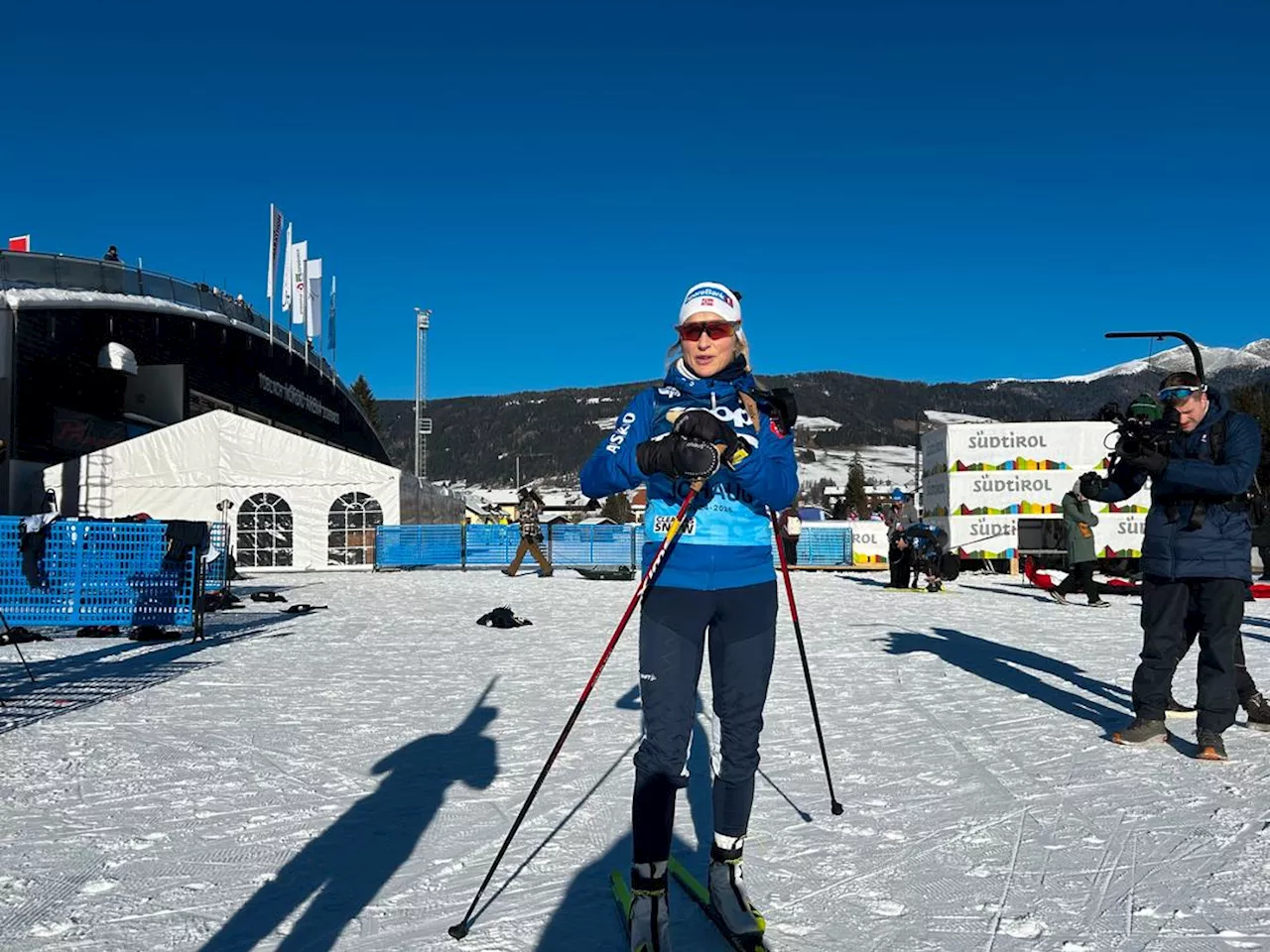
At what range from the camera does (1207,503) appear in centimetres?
505

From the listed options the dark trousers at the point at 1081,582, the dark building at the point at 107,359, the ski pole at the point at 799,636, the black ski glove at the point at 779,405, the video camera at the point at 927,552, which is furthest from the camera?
the dark building at the point at 107,359

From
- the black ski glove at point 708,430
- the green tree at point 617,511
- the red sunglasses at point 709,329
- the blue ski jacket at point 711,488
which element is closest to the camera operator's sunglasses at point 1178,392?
the blue ski jacket at point 711,488

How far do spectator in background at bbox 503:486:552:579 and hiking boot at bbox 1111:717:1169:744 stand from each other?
1703 centimetres

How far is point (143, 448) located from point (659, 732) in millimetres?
26910

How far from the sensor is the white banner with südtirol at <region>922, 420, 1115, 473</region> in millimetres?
23953

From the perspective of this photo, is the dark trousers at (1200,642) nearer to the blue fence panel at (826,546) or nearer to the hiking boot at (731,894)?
the hiking boot at (731,894)

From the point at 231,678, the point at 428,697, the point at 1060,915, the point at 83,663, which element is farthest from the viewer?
the point at 83,663

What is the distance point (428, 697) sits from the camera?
718cm

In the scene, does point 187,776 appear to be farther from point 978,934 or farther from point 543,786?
point 978,934

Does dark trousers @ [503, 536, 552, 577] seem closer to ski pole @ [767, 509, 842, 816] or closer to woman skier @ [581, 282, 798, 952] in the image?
ski pole @ [767, 509, 842, 816]

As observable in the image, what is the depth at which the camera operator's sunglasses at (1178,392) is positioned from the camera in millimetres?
5152

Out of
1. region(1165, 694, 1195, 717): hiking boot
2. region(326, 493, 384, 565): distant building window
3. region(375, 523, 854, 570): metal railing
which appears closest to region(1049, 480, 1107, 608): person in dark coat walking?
region(1165, 694, 1195, 717): hiking boot

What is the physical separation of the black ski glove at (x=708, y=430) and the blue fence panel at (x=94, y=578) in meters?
9.89

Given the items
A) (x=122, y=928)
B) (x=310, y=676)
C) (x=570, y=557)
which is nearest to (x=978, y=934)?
(x=122, y=928)
